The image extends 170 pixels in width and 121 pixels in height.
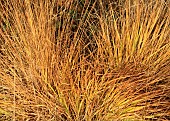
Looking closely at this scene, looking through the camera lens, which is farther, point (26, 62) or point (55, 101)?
point (26, 62)

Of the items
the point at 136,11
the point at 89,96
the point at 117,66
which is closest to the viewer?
the point at 89,96

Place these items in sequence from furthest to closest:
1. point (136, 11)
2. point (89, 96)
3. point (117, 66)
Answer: point (136, 11) → point (117, 66) → point (89, 96)

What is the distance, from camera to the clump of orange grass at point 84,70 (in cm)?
224

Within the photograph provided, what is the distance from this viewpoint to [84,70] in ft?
7.53

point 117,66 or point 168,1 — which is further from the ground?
point 168,1

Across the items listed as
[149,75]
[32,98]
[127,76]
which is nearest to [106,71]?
[127,76]

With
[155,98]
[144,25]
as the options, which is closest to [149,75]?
[155,98]

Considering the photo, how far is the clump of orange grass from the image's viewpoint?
2.24 meters

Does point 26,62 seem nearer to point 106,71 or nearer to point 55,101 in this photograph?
point 55,101

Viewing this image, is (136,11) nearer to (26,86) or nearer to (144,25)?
(144,25)

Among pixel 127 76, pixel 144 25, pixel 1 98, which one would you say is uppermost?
pixel 144 25

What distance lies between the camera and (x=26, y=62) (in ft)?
8.05

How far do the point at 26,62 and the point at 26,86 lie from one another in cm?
17

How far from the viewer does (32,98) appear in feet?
7.59
